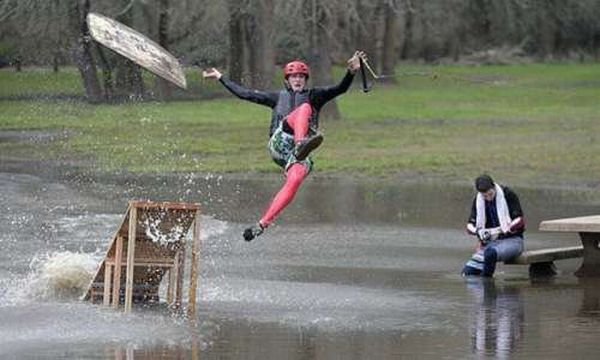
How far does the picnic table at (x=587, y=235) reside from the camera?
1584 centimetres

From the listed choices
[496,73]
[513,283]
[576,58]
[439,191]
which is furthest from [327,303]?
[576,58]

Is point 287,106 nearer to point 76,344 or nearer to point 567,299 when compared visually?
point 567,299

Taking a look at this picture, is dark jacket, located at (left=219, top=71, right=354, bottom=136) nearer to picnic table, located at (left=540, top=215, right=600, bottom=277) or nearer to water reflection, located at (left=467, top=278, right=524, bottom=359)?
water reflection, located at (left=467, top=278, right=524, bottom=359)

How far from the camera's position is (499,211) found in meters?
15.9

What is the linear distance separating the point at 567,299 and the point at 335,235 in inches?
225

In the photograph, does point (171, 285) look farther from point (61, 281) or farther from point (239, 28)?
point (239, 28)

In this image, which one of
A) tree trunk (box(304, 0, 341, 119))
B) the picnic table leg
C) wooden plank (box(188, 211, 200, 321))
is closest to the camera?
wooden plank (box(188, 211, 200, 321))

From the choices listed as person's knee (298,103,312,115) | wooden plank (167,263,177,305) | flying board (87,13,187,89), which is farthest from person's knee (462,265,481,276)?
wooden plank (167,263,177,305)

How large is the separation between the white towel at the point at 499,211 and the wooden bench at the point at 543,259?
A: 1.02 feet

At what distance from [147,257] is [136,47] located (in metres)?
1.97

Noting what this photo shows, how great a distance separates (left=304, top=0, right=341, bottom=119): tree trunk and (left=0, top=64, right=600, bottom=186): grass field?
2.43ft

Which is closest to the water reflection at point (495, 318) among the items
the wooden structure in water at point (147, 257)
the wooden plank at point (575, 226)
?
the wooden plank at point (575, 226)

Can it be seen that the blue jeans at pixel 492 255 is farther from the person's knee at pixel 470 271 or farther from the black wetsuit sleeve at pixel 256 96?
the black wetsuit sleeve at pixel 256 96

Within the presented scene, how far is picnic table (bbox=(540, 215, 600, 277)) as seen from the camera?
52.0 ft
